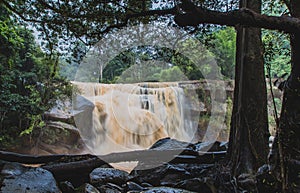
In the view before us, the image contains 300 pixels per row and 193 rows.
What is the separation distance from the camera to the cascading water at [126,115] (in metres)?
7.04

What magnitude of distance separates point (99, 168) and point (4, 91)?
3478mm

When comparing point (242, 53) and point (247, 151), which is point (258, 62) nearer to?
point (242, 53)

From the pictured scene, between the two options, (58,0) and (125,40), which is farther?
(125,40)

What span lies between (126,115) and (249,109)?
4.87 metres

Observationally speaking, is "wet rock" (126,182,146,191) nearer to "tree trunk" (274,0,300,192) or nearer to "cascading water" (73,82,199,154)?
"tree trunk" (274,0,300,192)

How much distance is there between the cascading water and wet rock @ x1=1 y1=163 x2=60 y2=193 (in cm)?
439

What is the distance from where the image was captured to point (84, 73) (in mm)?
6730

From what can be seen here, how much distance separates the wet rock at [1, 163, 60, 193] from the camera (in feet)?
7.03

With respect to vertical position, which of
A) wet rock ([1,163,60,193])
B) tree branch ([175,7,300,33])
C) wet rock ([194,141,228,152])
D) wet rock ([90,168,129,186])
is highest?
tree branch ([175,7,300,33])

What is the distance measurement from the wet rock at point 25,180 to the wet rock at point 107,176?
2.12 ft

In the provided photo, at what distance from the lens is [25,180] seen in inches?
90.4

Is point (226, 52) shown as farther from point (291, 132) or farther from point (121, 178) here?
point (291, 132)

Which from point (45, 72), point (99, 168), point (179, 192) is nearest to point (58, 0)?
point (99, 168)

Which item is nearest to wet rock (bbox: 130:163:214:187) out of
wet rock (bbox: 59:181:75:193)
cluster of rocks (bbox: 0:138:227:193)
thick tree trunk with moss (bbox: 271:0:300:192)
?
cluster of rocks (bbox: 0:138:227:193)
